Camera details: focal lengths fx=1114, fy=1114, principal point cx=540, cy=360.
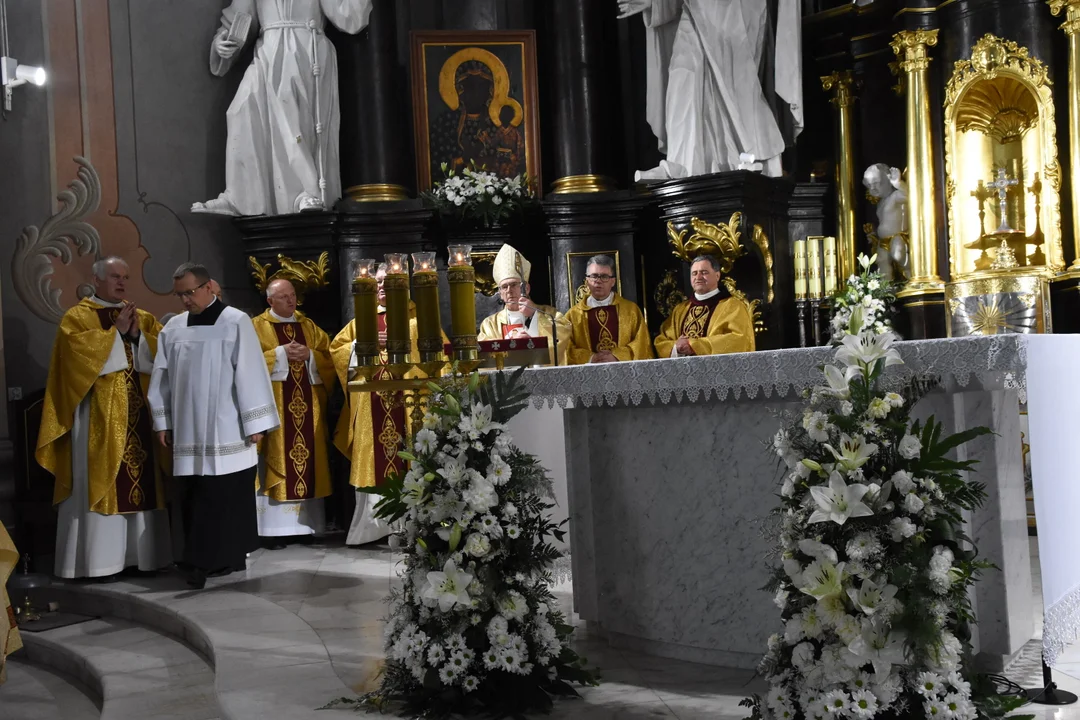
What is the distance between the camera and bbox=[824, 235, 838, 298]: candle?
800cm

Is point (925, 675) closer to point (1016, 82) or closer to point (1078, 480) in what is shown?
point (1078, 480)

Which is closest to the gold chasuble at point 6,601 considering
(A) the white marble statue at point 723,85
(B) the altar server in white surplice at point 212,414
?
(B) the altar server in white surplice at point 212,414

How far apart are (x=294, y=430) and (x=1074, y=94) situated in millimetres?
5670

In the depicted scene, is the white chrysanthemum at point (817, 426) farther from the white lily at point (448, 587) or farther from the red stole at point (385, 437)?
the red stole at point (385, 437)

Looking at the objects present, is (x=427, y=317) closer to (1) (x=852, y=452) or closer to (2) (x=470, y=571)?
(2) (x=470, y=571)

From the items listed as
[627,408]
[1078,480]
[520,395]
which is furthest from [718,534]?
[1078,480]

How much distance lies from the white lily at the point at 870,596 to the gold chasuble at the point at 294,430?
209 inches

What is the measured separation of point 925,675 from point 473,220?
20.1 ft

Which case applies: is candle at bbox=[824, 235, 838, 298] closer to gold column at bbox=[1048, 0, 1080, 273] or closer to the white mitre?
gold column at bbox=[1048, 0, 1080, 273]

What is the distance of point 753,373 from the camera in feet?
12.0

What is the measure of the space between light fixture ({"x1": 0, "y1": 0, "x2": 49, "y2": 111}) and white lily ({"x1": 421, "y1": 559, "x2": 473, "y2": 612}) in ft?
19.9

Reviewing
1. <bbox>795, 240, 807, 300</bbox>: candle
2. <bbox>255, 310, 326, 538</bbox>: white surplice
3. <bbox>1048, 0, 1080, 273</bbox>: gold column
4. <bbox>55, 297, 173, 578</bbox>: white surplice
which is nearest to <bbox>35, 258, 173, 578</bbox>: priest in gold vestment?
<bbox>55, 297, 173, 578</bbox>: white surplice

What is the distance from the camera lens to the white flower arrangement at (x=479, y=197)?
8.12m

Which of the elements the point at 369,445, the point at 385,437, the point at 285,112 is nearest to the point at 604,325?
the point at 385,437
